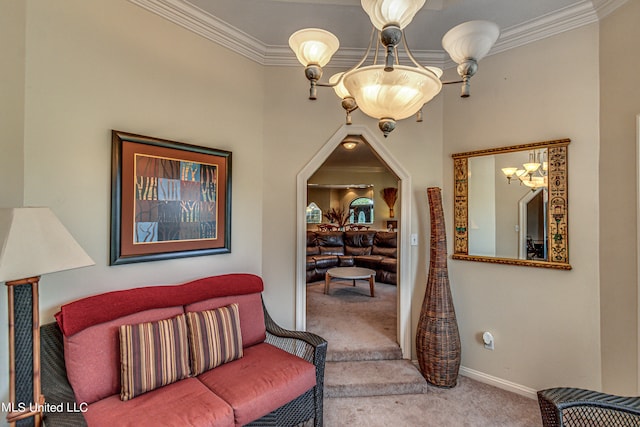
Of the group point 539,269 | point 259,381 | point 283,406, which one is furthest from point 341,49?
point 283,406

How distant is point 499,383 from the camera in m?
2.61

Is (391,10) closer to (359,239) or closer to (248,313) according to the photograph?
(248,313)

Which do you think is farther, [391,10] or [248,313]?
[248,313]

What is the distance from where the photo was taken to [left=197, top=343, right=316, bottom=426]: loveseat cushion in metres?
A: 1.66

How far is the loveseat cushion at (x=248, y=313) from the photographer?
7.19 feet

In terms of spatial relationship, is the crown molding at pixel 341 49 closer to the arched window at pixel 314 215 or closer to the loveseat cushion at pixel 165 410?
the loveseat cushion at pixel 165 410

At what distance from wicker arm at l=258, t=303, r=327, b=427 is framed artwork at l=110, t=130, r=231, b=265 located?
0.85m

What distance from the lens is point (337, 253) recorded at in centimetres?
703

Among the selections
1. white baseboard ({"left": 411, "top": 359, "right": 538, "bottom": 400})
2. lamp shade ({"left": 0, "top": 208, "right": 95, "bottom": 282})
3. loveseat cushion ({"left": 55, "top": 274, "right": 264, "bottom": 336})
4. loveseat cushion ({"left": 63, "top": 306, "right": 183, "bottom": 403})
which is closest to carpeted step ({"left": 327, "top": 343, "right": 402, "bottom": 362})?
white baseboard ({"left": 411, "top": 359, "right": 538, "bottom": 400})

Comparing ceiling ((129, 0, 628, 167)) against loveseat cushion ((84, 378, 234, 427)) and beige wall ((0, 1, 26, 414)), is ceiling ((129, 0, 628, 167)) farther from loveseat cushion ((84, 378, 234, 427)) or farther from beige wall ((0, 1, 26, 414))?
loveseat cushion ((84, 378, 234, 427))

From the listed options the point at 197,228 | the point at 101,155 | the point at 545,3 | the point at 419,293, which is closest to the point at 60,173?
the point at 101,155

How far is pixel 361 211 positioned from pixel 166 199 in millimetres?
6867

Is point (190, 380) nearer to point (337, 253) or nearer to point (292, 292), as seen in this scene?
point (292, 292)

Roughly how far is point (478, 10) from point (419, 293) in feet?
7.89
